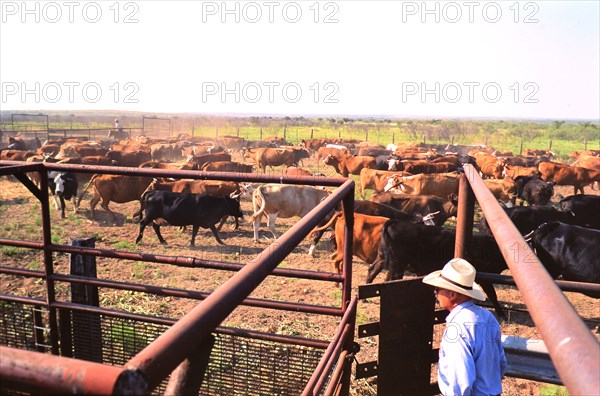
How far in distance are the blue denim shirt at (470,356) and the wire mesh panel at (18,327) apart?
2.68 m

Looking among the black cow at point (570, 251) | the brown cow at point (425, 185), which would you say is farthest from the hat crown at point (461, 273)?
the brown cow at point (425, 185)

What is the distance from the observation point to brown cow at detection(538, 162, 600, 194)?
18.2 m

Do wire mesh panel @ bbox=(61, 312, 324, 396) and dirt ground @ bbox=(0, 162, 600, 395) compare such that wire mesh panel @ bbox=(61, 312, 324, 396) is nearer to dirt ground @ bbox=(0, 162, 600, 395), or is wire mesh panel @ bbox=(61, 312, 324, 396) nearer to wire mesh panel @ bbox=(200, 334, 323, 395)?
wire mesh panel @ bbox=(200, 334, 323, 395)

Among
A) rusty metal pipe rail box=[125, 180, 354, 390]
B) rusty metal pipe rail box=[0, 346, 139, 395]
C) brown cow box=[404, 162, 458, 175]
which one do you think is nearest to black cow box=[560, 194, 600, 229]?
brown cow box=[404, 162, 458, 175]

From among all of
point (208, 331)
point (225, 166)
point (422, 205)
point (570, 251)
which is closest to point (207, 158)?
point (225, 166)

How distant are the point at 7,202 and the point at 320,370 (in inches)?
638

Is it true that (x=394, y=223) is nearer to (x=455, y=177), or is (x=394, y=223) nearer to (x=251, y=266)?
(x=251, y=266)

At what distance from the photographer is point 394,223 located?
7.41 metres

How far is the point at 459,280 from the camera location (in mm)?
2473

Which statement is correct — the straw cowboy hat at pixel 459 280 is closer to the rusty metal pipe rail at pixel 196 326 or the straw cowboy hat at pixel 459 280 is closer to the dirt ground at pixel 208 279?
the rusty metal pipe rail at pixel 196 326

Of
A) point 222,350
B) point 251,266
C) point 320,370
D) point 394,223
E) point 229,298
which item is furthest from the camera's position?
point 394,223

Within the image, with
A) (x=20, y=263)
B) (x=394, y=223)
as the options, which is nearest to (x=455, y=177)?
(x=394, y=223)

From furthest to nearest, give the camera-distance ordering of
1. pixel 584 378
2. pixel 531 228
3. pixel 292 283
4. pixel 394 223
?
→ 1. pixel 531 228
2. pixel 292 283
3. pixel 394 223
4. pixel 584 378

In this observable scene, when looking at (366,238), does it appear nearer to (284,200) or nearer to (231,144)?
(284,200)
